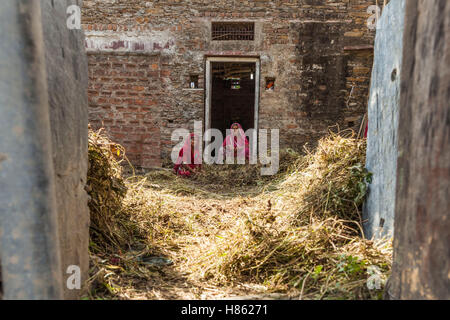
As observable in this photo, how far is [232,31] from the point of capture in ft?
22.9

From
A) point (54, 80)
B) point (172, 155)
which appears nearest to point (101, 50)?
point (172, 155)

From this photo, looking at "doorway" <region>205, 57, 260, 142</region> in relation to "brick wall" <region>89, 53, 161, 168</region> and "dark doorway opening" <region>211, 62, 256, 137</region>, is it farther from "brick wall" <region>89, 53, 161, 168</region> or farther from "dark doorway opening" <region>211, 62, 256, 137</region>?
"brick wall" <region>89, 53, 161, 168</region>

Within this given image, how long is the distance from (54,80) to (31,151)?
74cm

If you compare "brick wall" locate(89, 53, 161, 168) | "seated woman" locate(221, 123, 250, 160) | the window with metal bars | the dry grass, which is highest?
the window with metal bars

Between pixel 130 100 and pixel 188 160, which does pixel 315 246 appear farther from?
pixel 130 100

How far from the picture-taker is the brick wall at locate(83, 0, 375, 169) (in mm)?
6867

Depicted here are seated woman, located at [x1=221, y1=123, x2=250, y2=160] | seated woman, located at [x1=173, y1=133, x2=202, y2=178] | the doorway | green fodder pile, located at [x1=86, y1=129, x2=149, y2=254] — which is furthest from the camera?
the doorway

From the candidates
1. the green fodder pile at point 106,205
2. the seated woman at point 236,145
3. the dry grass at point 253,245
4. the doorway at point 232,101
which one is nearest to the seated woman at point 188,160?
the seated woman at point 236,145

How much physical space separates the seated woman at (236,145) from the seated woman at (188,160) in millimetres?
719

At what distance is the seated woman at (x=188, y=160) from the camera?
6746mm

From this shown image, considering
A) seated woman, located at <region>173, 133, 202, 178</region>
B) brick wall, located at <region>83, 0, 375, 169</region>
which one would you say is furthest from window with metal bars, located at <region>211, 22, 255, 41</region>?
seated woman, located at <region>173, 133, 202, 178</region>

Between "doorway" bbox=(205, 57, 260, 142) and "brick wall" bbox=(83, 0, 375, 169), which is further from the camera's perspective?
"doorway" bbox=(205, 57, 260, 142)

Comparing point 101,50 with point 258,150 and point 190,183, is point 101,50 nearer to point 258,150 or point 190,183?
point 190,183

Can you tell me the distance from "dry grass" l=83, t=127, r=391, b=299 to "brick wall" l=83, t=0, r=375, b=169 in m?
3.52
